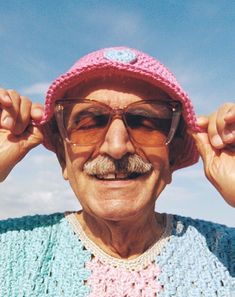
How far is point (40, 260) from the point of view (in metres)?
2.96

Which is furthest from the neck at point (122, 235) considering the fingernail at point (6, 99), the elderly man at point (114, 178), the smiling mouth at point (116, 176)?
the fingernail at point (6, 99)

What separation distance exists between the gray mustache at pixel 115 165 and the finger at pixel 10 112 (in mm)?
418

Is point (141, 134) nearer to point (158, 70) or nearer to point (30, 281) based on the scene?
point (158, 70)

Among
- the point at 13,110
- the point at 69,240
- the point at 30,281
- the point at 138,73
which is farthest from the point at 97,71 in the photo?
the point at 30,281

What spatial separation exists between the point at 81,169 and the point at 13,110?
0.42 meters

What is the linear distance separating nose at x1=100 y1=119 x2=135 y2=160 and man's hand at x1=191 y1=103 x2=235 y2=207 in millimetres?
379

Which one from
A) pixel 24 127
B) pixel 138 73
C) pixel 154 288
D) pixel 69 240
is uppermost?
pixel 138 73

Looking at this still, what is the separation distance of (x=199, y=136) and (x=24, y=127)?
86cm

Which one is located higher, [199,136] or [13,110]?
[13,110]

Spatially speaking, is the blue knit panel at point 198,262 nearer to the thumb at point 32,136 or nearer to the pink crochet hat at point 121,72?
the pink crochet hat at point 121,72

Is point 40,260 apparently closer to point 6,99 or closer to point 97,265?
point 97,265

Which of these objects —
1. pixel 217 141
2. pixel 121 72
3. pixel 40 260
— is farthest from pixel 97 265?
pixel 121 72

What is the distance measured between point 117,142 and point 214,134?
48cm

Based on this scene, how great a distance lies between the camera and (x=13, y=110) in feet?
9.52
